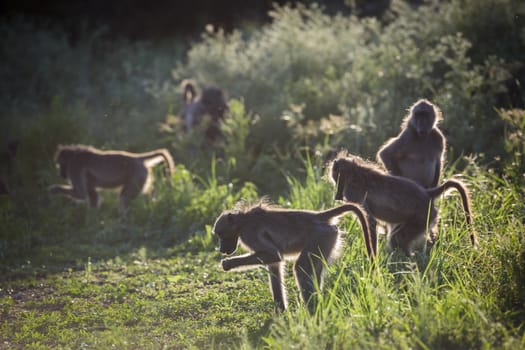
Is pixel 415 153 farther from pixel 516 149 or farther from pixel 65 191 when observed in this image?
pixel 65 191

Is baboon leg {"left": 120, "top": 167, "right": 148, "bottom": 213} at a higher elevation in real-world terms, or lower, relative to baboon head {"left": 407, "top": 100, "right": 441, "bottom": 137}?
lower

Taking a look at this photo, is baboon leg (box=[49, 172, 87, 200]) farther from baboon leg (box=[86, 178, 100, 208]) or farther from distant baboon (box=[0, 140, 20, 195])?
distant baboon (box=[0, 140, 20, 195])

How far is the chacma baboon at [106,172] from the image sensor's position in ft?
27.3

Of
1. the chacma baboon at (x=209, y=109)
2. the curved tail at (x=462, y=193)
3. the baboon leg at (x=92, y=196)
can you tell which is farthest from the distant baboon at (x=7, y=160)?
the curved tail at (x=462, y=193)

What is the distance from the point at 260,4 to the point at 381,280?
15937mm

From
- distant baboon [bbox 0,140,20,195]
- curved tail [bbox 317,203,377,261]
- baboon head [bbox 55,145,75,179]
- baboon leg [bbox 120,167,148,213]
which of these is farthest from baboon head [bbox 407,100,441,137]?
distant baboon [bbox 0,140,20,195]

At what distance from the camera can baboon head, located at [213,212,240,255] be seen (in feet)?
17.1

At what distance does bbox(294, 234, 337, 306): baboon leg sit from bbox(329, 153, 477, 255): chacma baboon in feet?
2.19

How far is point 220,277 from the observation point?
6.27 meters

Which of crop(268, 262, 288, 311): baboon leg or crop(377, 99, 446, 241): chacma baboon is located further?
crop(377, 99, 446, 241): chacma baboon

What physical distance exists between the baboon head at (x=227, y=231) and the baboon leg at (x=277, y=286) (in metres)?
0.34

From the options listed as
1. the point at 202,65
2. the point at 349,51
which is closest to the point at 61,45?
the point at 202,65

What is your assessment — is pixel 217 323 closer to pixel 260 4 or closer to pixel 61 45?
pixel 61 45

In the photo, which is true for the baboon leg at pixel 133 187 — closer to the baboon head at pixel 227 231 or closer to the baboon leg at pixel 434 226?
the baboon head at pixel 227 231
